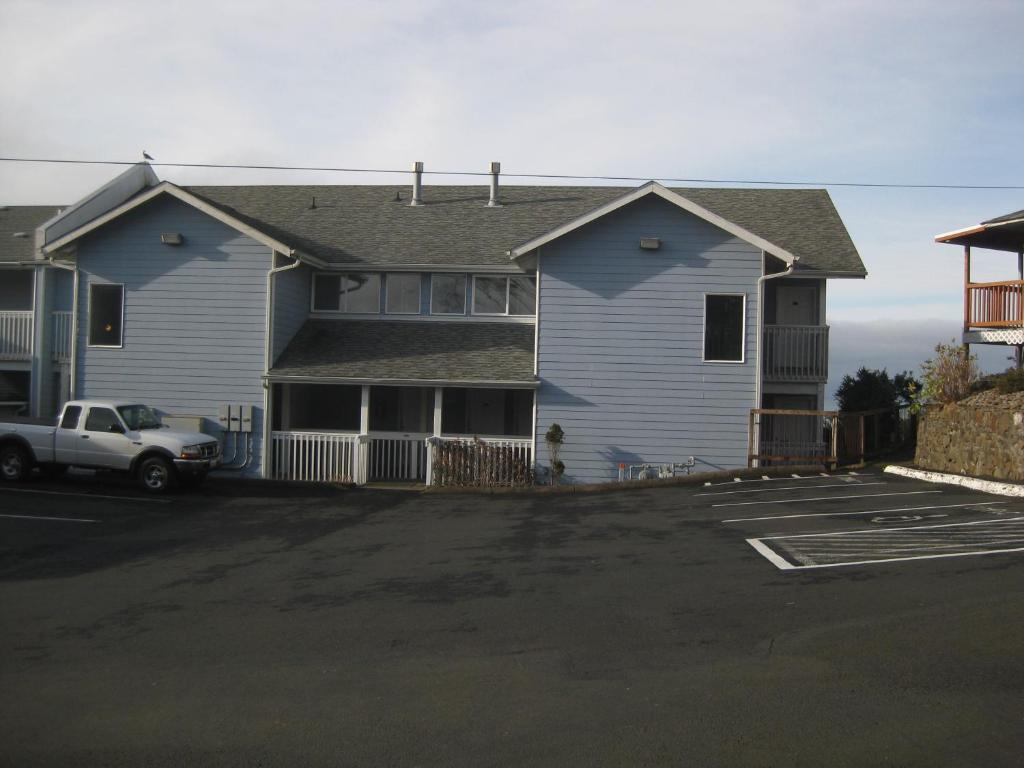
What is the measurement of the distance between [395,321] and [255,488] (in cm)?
583

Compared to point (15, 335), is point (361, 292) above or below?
above

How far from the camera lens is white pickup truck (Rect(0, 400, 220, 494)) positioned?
64.1ft

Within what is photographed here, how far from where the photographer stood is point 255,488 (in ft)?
68.5

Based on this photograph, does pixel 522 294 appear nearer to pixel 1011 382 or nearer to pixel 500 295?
pixel 500 295

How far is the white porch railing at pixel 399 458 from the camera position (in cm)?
2244

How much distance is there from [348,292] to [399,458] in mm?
4876

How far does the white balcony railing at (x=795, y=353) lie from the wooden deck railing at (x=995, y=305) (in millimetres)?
4080

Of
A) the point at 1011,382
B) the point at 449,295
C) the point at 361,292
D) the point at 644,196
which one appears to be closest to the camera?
the point at 1011,382

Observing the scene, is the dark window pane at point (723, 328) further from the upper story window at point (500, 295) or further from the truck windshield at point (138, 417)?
the truck windshield at point (138, 417)

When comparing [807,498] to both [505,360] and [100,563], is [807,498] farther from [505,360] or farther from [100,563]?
[100,563]

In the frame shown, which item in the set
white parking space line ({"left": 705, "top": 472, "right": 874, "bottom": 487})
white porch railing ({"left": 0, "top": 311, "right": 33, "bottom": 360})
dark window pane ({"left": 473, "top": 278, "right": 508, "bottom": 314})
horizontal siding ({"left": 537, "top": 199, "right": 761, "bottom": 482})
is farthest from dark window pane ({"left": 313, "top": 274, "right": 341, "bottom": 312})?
white parking space line ({"left": 705, "top": 472, "right": 874, "bottom": 487})

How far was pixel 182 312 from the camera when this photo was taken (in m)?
22.7

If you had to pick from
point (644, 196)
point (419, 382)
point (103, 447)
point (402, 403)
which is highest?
point (644, 196)

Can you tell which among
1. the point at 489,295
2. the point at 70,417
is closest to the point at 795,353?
the point at 489,295
